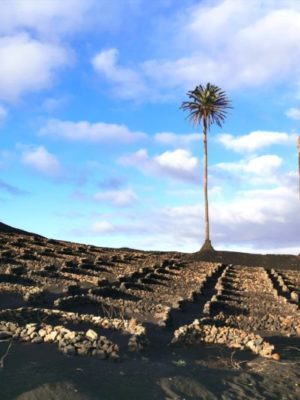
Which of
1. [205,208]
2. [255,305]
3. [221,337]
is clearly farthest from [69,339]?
[205,208]

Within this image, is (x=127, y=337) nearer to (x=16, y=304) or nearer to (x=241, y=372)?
(x=241, y=372)

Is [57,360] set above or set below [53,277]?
below

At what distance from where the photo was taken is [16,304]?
18.1 metres

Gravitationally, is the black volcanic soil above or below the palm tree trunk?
below

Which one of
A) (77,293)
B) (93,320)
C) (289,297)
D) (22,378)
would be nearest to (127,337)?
(93,320)

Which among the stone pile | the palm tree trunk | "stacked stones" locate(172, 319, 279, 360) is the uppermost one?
the palm tree trunk

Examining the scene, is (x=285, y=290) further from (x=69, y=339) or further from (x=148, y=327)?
(x=69, y=339)

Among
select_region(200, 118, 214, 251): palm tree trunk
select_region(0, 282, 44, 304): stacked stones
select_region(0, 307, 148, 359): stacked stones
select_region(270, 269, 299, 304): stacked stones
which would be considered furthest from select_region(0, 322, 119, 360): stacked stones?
select_region(200, 118, 214, 251): palm tree trunk

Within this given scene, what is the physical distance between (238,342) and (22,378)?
22.0 feet

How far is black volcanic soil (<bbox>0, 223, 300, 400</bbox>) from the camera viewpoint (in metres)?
9.39

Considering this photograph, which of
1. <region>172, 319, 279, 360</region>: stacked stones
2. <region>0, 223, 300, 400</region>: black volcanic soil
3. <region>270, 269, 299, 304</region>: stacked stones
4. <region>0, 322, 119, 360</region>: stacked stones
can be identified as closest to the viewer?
<region>0, 223, 300, 400</region>: black volcanic soil

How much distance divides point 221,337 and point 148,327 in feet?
8.08

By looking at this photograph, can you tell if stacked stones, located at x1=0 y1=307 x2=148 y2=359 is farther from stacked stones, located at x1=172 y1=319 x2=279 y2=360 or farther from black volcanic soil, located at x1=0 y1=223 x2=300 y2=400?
stacked stones, located at x1=172 y1=319 x2=279 y2=360

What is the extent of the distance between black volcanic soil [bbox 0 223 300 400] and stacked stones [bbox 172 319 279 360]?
0.26 m
